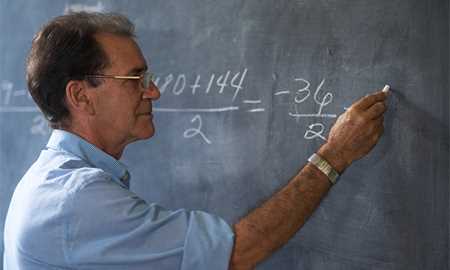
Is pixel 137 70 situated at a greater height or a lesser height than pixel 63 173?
greater

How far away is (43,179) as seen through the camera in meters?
1.20

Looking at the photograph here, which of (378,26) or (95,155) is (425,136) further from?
(95,155)

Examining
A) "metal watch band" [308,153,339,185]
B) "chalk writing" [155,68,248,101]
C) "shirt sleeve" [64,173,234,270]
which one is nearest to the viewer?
"shirt sleeve" [64,173,234,270]

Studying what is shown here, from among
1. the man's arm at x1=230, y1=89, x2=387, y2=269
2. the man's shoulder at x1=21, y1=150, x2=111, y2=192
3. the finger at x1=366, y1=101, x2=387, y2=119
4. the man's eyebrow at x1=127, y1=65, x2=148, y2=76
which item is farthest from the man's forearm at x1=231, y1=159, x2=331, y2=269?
the man's eyebrow at x1=127, y1=65, x2=148, y2=76

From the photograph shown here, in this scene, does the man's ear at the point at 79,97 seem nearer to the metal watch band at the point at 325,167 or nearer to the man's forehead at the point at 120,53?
the man's forehead at the point at 120,53

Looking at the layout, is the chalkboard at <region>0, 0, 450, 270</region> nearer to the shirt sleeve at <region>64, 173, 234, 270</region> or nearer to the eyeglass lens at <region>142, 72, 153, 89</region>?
the eyeglass lens at <region>142, 72, 153, 89</region>

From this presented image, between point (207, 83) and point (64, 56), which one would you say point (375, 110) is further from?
point (64, 56)

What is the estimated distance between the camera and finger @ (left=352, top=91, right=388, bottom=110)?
4.32 ft

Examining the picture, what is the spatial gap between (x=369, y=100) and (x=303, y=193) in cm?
27

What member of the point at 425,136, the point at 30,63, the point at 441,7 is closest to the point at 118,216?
the point at 30,63

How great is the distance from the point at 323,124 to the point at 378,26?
0.25m

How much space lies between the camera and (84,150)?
1.29 m

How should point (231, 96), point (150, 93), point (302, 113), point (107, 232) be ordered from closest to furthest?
point (107, 232) → point (150, 93) → point (302, 113) → point (231, 96)

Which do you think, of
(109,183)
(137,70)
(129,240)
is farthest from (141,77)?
(129,240)
